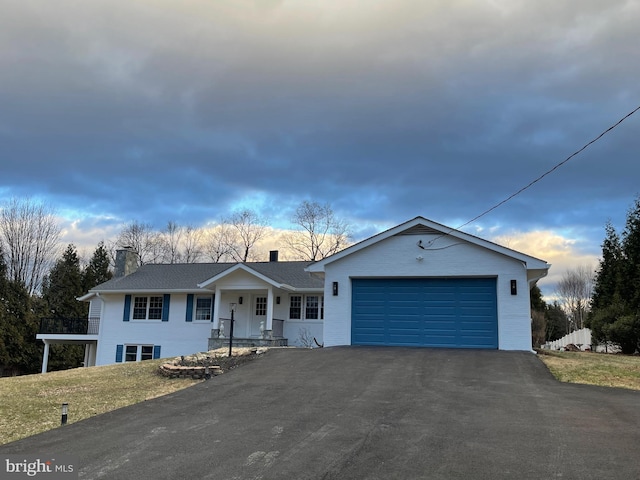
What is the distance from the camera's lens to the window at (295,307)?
2289cm

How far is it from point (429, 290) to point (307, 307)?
26.5 ft

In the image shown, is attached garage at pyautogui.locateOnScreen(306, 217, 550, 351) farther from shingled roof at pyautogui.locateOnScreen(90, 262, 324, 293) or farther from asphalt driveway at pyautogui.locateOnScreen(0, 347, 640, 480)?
shingled roof at pyautogui.locateOnScreen(90, 262, 324, 293)

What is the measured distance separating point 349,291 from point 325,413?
923cm

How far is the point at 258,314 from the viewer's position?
2322 cm

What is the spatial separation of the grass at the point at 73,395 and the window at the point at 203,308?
9.31 meters

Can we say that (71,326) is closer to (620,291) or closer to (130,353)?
(130,353)

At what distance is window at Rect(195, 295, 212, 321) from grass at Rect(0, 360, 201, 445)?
30.5ft

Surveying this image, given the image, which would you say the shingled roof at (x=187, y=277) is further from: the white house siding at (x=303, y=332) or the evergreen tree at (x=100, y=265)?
the evergreen tree at (x=100, y=265)

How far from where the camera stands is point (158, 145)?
1889 centimetres

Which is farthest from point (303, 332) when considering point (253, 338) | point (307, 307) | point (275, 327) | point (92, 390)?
point (92, 390)

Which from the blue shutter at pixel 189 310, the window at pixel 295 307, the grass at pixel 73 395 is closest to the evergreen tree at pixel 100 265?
the blue shutter at pixel 189 310

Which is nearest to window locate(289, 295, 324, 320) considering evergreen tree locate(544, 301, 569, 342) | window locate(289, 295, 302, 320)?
window locate(289, 295, 302, 320)

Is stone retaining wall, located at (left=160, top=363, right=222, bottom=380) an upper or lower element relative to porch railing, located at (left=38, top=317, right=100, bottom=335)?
lower

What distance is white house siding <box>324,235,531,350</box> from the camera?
14914mm
